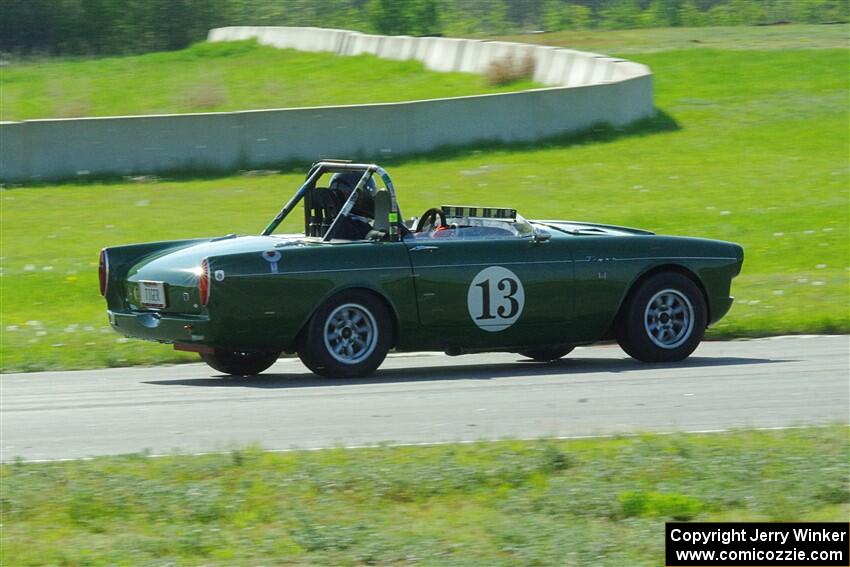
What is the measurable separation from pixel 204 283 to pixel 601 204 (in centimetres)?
1091

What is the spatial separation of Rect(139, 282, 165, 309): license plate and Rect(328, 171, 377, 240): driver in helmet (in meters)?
1.35

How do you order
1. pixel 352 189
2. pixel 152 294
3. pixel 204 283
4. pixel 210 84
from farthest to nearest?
pixel 210 84
pixel 352 189
pixel 152 294
pixel 204 283

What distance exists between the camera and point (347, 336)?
404 inches

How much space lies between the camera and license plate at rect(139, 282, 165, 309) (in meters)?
10.2

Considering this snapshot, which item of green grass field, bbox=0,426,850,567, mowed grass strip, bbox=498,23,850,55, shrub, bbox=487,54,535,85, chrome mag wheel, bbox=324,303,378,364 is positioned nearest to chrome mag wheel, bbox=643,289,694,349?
chrome mag wheel, bbox=324,303,378,364

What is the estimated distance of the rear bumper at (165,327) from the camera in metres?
9.91

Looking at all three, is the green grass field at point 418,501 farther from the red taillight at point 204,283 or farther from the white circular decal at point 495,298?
the white circular decal at point 495,298

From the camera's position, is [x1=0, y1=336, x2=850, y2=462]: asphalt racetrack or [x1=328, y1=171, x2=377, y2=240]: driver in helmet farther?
[x1=328, y1=171, x2=377, y2=240]: driver in helmet

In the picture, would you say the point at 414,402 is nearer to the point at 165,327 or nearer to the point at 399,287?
Result: the point at 399,287

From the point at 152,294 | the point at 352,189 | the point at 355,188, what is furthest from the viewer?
the point at 352,189

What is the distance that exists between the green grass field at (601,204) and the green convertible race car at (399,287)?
181cm

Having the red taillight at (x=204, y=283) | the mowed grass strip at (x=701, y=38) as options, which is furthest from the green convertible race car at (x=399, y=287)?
the mowed grass strip at (x=701, y=38)

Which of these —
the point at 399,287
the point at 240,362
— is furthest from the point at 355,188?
the point at 240,362

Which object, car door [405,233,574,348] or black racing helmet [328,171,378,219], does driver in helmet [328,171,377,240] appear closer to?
black racing helmet [328,171,378,219]
